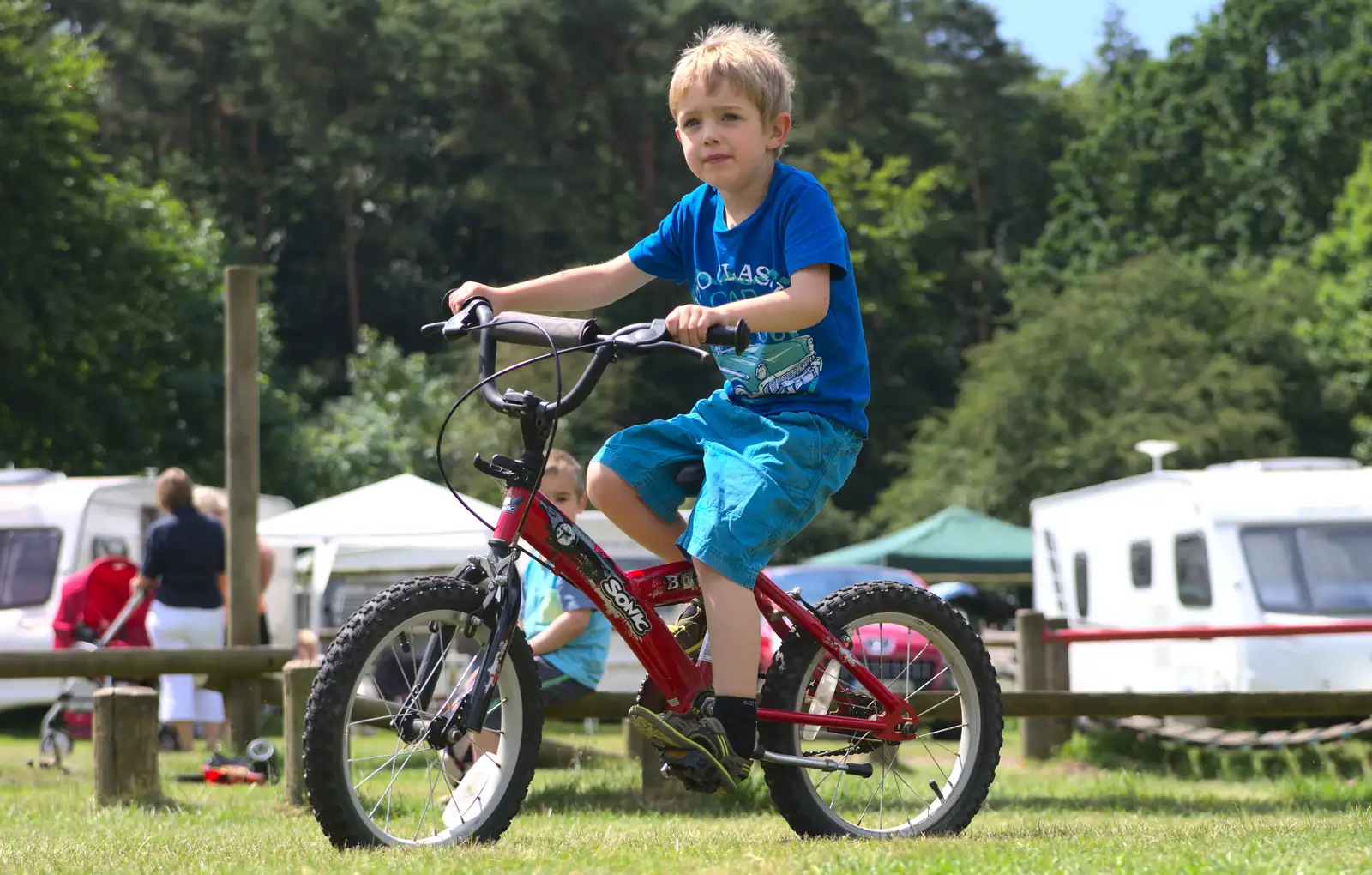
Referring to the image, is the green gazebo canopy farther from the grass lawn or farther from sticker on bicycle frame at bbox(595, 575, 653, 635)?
sticker on bicycle frame at bbox(595, 575, 653, 635)

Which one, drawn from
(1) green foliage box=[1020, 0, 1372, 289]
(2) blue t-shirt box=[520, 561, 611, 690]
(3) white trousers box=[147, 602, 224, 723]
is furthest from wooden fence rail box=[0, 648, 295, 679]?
(1) green foliage box=[1020, 0, 1372, 289]

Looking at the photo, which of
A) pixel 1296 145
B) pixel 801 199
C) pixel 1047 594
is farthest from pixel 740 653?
pixel 1296 145

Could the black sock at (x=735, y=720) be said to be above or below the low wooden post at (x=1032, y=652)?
above

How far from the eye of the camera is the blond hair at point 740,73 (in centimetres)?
493

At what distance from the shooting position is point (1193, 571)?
16.5m

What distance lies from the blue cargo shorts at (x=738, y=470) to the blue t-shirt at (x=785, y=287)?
70 mm

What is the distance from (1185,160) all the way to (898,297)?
9.34 metres

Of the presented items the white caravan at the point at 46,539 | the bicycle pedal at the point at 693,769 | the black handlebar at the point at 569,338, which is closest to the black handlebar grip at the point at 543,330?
the black handlebar at the point at 569,338

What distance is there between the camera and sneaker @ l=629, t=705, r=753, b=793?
15.8 feet

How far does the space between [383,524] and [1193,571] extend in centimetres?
750

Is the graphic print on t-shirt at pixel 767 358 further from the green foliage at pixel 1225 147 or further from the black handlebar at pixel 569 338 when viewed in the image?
the green foliage at pixel 1225 147

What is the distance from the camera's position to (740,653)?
4895 millimetres

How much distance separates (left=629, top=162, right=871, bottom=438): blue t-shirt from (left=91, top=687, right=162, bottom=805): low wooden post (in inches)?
162

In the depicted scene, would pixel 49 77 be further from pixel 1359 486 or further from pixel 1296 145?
pixel 1296 145
